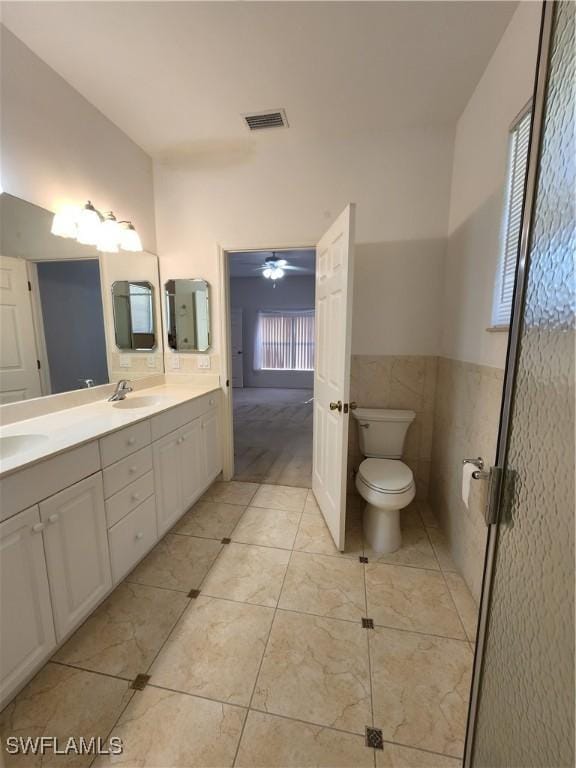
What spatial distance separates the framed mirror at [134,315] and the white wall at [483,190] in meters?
2.31

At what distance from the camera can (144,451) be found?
1.71 m

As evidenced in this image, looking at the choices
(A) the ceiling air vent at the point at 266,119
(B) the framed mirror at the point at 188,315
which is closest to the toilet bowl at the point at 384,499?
(B) the framed mirror at the point at 188,315

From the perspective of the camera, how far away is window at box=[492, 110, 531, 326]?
4.41 feet

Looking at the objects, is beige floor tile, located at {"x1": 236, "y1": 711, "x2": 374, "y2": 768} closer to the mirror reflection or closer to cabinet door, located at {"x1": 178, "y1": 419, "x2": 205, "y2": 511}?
cabinet door, located at {"x1": 178, "y1": 419, "x2": 205, "y2": 511}

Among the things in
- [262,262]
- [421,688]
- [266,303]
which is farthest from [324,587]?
[266,303]

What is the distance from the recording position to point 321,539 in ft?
6.70

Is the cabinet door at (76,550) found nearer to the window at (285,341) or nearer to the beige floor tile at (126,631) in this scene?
the beige floor tile at (126,631)

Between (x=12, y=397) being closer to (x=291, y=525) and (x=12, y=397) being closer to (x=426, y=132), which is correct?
(x=291, y=525)

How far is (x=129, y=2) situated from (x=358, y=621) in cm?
295

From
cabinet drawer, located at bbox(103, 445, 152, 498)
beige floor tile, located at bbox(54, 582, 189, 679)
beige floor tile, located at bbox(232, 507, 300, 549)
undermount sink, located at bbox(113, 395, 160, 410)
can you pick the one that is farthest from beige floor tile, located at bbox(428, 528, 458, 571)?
undermount sink, located at bbox(113, 395, 160, 410)

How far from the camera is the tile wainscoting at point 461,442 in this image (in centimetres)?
152

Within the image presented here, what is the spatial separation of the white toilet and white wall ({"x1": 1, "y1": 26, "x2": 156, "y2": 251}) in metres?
2.31

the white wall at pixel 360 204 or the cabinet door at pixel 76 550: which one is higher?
the white wall at pixel 360 204

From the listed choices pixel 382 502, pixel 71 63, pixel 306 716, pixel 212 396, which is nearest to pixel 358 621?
pixel 306 716
